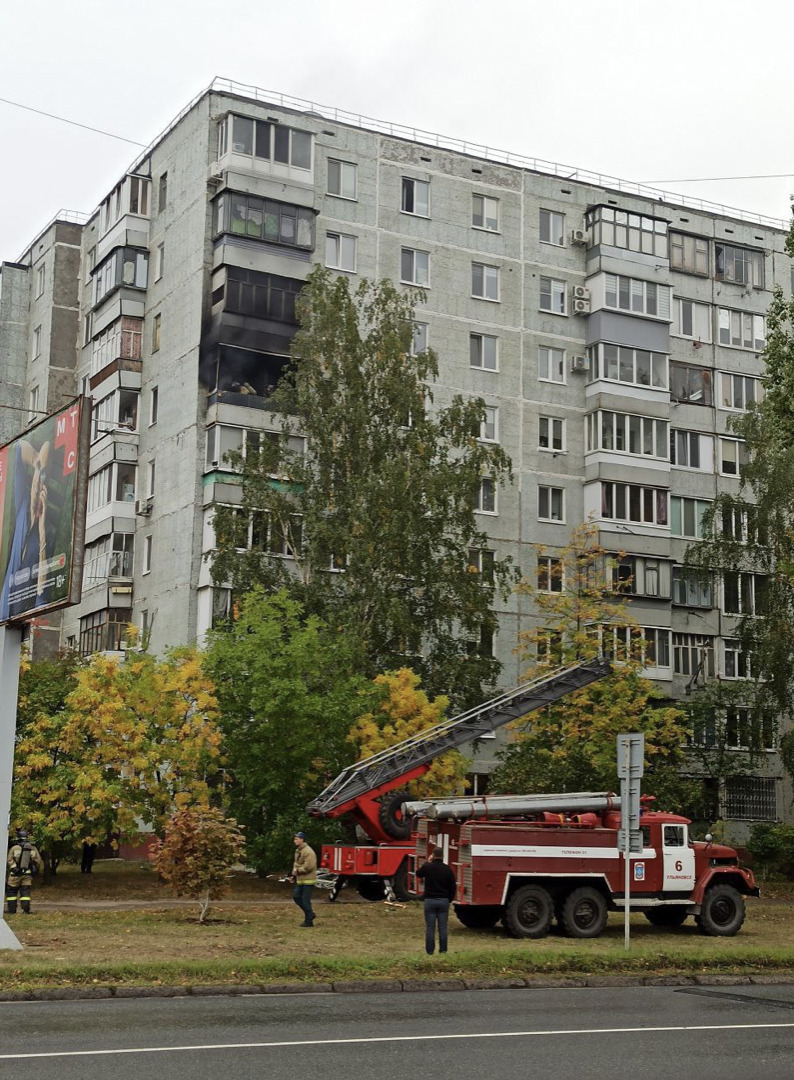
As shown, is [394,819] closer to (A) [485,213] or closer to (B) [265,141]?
(B) [265,141]

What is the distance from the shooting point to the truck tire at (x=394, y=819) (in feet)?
104

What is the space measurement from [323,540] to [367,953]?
21511mm

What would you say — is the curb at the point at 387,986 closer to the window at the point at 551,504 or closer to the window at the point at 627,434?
the window at the point at 551,504

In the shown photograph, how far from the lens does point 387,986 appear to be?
57.9ft

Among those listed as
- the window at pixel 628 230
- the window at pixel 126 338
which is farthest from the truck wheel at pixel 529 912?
the window at pixel 628 230

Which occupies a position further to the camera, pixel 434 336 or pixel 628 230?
pixel 628 230

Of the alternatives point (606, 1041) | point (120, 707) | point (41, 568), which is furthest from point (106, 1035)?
point (120, 707)

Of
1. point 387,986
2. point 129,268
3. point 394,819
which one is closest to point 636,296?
point 129,268

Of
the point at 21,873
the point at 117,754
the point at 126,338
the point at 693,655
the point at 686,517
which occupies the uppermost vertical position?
the point at 126,338

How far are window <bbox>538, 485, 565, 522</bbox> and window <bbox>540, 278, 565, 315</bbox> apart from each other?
7.27m

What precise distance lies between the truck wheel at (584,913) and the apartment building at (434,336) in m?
23.6

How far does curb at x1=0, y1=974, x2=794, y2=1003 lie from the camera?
52.9 feet

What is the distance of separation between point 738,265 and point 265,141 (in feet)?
73.1

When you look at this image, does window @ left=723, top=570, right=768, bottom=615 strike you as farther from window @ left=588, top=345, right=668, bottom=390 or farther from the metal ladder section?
the metal ladder section
